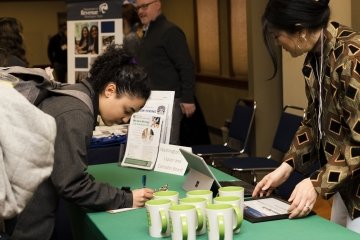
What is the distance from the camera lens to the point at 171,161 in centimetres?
263

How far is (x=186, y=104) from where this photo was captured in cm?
441

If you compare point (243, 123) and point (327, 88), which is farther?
point (243, 123)

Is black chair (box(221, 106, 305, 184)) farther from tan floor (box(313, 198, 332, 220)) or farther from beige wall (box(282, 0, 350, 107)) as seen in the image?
beige wall (box(282, 0, 350, 107))

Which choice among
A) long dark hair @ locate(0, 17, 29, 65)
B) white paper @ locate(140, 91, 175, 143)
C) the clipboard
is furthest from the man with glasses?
the clipboard

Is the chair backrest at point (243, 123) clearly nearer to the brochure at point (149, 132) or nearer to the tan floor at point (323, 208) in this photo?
the tan floor at point (323, 208)

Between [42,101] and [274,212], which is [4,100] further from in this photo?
[274,212]

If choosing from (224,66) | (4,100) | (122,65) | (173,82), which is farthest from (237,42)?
(4,100)

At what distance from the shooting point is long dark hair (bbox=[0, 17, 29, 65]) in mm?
4070

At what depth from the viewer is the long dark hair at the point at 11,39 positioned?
4.07 meters

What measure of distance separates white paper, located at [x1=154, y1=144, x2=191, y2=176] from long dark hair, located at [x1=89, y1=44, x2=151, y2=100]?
0.53 metres

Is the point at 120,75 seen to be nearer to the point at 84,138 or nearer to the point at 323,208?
the point at 84,138

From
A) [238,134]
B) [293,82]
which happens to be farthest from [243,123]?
[293,82]

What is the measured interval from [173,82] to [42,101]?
8.39 feet

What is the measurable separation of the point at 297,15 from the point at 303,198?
1.81 ft
